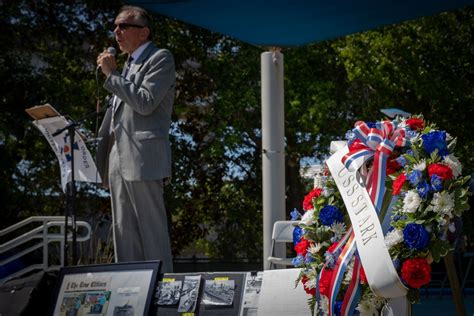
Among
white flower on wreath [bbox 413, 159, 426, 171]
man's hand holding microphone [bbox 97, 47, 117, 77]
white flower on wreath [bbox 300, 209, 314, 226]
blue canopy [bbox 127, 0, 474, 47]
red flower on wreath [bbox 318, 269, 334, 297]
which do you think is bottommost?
red flower on wreath [bbox 318, 269, 334, 297]

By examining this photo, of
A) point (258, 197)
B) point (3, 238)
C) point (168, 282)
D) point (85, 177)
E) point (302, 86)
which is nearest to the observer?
point (168, 282)

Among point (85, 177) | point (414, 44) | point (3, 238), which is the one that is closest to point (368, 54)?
point (414, 44)

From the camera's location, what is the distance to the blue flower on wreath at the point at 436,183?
9.61 feet

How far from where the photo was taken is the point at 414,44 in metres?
11.5

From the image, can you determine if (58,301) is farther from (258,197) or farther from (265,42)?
(258,197)

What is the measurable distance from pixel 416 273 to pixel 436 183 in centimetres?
33

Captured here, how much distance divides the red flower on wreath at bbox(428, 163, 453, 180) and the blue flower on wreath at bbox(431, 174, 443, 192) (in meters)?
0.01

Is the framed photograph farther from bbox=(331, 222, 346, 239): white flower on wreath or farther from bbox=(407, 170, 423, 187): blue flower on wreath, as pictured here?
bbox=(407, 170, 423, 187): blue flower on wreath

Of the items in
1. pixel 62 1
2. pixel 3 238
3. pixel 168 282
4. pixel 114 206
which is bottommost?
pixel 3 238

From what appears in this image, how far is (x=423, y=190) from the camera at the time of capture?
2.93 metres

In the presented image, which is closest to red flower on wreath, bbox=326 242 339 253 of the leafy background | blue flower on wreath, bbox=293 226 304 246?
blue flower on wreath, bbox=293 226 304 246

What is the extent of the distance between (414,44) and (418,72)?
20.5 inches

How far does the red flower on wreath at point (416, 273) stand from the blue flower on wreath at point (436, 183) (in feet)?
0.87

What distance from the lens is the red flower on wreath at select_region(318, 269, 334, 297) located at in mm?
3129
